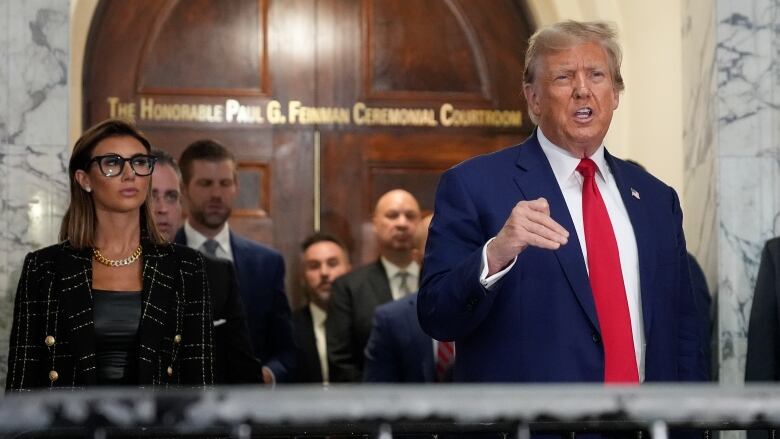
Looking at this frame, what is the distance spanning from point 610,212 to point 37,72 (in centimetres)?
272

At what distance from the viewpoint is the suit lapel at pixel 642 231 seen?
3426mm

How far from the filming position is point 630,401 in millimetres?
1372

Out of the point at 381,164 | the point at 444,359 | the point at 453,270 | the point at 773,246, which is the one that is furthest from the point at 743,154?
the point at 381,164

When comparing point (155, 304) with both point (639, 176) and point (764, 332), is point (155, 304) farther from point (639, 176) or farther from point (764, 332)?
point (764, 332)

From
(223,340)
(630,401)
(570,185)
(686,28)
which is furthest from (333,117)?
(630,401)

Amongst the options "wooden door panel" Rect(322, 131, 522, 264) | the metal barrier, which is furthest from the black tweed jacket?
"wooden door panel" Rect(322, 131, 522, 264)

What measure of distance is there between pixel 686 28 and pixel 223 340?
2.62 m

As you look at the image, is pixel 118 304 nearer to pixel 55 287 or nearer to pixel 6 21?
pixel 55 287

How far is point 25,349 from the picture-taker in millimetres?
4094

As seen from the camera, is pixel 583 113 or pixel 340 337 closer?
pixel 583 113

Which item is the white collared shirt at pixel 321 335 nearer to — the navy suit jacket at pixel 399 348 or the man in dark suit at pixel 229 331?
the navy suit jacket at pixel 399 348

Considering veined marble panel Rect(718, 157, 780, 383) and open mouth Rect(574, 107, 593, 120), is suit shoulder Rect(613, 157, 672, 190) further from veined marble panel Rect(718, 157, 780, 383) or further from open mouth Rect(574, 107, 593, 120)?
veined marble panel Rect(718, 157, 780, 383)

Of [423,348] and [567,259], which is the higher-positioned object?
[567,259]

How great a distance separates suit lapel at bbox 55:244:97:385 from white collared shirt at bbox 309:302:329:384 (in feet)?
8.47
